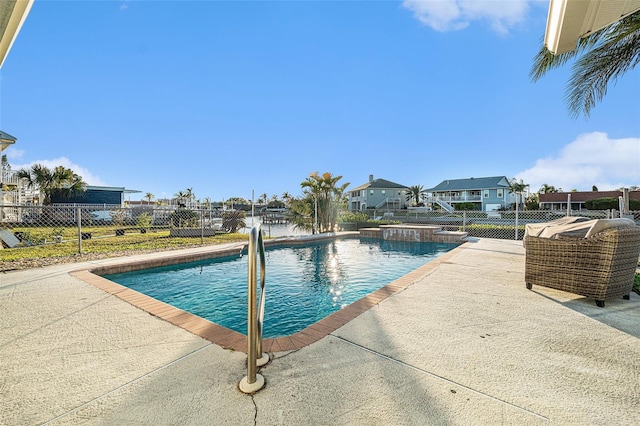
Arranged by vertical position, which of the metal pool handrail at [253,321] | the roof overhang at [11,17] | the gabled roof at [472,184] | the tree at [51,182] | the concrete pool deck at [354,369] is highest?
the gabled roof at [472,184]

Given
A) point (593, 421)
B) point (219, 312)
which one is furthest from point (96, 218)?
point (593, 421)

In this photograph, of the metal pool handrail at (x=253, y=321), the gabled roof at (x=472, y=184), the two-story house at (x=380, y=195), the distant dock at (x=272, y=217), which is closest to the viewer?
the metal pool handrail at (x=253, y=321)

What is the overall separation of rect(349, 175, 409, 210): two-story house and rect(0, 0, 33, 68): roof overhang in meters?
38.9

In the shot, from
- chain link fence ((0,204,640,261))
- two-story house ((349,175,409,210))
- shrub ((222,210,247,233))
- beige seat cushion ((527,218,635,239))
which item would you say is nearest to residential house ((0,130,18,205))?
chain link fence ((0,204,640,261))

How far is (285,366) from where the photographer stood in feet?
6.20

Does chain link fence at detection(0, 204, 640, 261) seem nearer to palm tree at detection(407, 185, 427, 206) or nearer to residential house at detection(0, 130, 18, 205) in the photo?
residential house at detection(0, 130, 18, 205)

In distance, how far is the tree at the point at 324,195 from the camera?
1397 cm

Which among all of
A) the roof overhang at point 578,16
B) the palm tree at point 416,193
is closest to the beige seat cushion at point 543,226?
the roof overhang at point 578,16

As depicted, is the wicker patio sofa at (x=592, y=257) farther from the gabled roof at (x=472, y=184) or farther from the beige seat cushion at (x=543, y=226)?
the gabled roof at (x=472, y=184)

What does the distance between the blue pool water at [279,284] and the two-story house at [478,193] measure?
1203 inches

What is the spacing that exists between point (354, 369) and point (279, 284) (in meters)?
3.43

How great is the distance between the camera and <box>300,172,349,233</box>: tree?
45.8ft

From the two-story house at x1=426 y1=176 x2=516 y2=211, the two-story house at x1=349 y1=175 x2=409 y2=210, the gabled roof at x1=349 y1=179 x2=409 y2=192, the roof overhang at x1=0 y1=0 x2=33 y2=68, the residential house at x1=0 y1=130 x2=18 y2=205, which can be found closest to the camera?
the roof overhang at x1=0 y1=0 x2=33 y2=68

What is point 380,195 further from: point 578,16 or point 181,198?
point 578,16
